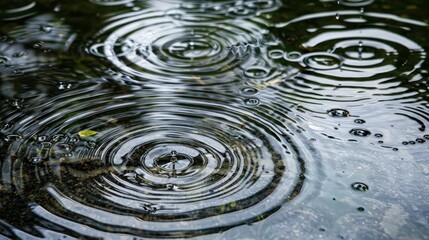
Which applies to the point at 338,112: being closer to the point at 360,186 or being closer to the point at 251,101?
the point at 251,101

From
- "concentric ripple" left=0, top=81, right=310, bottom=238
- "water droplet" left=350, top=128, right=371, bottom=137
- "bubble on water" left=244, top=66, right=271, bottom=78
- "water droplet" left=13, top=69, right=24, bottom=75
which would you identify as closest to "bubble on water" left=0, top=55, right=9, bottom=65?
"water droplet" left=13, top=69, right=24, bottom=75

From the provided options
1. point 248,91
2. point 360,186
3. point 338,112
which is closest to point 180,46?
point 248,91

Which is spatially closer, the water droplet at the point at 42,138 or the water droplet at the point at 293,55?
the water droplet at the point at 42,138

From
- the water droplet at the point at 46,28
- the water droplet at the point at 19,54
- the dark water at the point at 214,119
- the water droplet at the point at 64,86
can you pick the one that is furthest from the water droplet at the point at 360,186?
the water droplet at the point at 46,28

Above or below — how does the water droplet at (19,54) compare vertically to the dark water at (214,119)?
below

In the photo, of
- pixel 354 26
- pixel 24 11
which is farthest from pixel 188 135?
pixel 24 11

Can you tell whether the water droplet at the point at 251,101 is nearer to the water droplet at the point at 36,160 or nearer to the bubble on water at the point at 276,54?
the bubble on water at the point at 276,54
